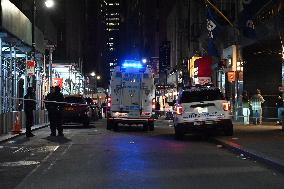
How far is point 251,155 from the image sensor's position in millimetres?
14109

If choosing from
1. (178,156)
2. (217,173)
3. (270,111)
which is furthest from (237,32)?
(217,173)

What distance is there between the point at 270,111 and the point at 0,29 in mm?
17125

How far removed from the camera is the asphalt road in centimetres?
1012

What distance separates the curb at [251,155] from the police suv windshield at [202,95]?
197cm

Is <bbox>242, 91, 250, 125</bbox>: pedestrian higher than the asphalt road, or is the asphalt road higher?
<bbox>242, 91, 250, 125</bbox>: pedestrian

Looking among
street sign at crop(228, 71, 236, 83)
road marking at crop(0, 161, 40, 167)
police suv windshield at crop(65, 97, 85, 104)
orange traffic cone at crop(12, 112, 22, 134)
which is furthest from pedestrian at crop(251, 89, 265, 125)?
road marking at crop(0, 161, 40, 167)

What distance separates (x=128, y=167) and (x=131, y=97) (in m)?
14.8

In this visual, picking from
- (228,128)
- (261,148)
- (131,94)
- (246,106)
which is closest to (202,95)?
(228,128)

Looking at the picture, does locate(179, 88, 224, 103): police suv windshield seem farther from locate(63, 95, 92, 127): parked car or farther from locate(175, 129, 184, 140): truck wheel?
locate(63, 95, 92, 127): parked car

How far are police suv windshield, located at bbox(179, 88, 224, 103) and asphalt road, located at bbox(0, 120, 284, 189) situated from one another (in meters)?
2.87

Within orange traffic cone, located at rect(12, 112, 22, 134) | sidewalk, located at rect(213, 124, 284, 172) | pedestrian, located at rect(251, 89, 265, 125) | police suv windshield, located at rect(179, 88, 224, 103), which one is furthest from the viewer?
pedestrian, located at rect(251, 89, 265, 125)

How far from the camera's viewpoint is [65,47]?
82875mm

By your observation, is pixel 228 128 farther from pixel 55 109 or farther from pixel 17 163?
pixel 17 163

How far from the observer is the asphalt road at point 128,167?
10117 millimetres
